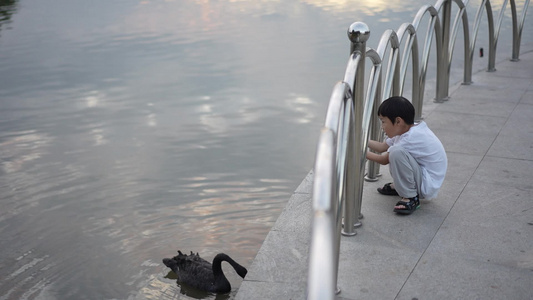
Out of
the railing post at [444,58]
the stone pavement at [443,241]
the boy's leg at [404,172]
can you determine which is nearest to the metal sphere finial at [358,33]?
the boy's leg at [404,172]

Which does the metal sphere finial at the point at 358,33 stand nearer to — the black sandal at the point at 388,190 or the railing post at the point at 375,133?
the railing post at the point at 375,133

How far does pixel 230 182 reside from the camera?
259 inches

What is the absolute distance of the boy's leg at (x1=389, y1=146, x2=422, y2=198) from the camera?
4176mm

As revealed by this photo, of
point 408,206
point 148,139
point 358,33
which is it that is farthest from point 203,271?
point 148,139

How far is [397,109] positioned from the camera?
13.9 ft

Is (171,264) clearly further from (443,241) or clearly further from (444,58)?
(444,58)

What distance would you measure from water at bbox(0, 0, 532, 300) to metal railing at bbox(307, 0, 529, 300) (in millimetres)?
1431

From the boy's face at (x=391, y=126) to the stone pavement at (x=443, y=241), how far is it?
447 mm

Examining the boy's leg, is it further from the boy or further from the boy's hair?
the boy's hair

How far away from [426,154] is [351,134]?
3.22 ft

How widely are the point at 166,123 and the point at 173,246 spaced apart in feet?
9.51

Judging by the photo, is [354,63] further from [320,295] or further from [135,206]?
[135,206]

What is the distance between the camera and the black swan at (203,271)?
15.4 feet

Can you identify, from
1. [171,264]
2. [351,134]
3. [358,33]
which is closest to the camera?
[351,134]
